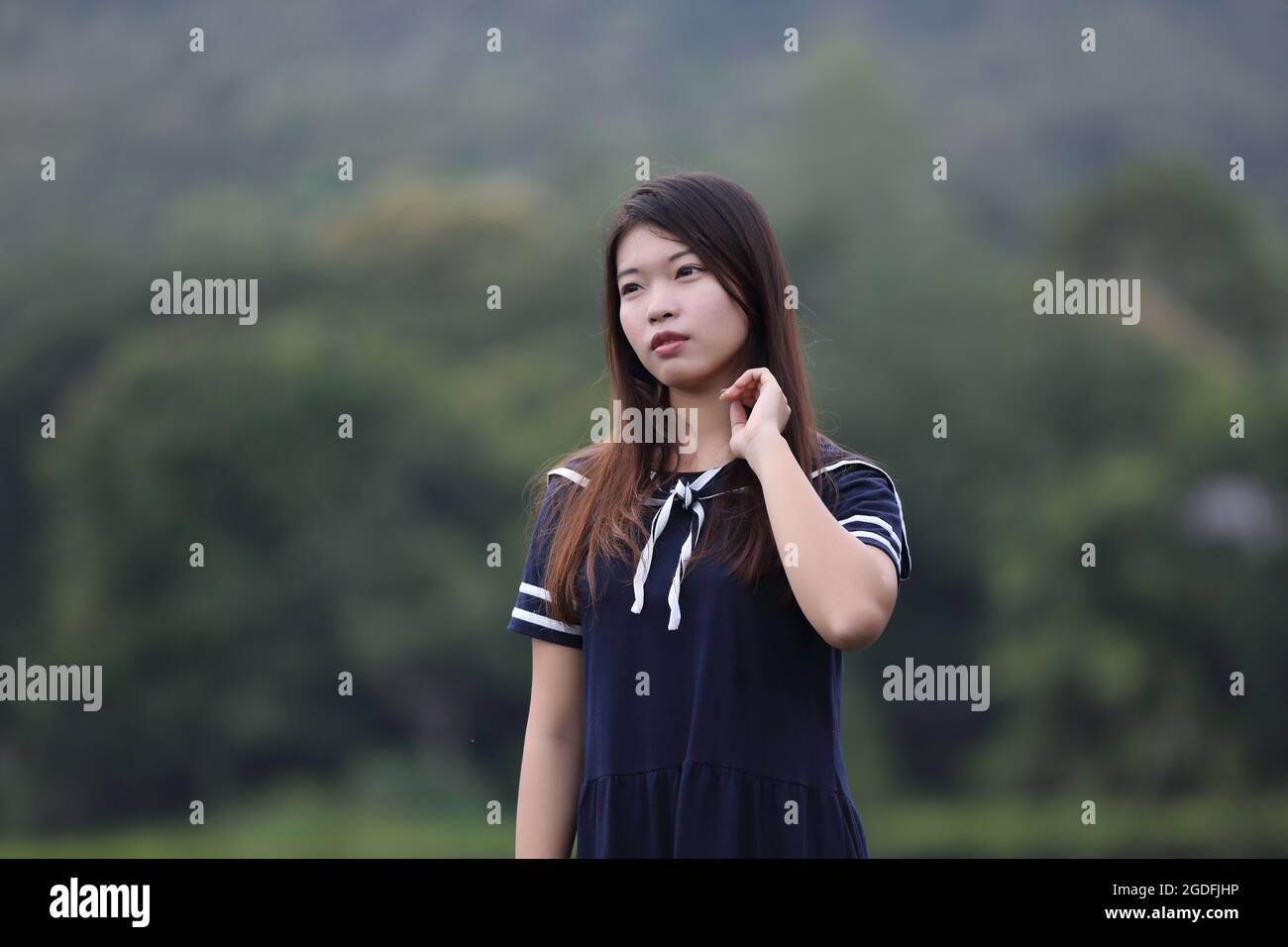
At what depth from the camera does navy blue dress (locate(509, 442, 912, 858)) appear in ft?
6.51

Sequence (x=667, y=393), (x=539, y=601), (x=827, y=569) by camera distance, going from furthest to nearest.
Result: (x=667, y=393) → (x=539, y=601) → (x=827, y=569)

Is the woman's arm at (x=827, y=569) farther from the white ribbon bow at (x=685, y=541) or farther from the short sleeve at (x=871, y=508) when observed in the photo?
the white ribbon bow at (x=685, y=541)

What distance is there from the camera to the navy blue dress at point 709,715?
1984 millimetres

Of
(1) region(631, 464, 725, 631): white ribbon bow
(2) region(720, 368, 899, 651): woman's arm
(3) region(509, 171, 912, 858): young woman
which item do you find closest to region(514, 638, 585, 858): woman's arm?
(3) region(509, 171, 912, 858): young woman

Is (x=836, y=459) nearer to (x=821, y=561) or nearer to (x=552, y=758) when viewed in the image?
(x=821, y=561)

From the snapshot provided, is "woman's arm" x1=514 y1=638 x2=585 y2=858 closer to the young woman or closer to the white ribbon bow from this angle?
the young woman

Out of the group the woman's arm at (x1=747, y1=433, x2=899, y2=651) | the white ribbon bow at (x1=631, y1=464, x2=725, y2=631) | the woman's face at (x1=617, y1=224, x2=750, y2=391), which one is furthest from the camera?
the woman's face at (x1=617, y1=224, x2=750, y2=391)

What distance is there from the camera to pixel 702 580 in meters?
2.05

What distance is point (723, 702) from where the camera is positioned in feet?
6.55

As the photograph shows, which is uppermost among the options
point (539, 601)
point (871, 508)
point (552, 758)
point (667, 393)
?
point (667, 393)

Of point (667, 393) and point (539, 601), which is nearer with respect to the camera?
point (539, 601)

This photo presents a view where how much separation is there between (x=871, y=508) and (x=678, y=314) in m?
0.39

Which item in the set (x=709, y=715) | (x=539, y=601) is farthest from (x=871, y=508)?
(x=539, y=601)
